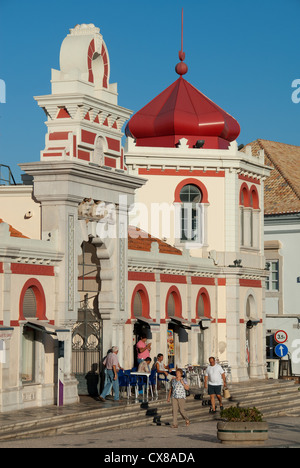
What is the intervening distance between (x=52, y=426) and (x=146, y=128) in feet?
68.5

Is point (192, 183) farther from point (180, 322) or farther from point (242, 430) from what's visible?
point (242, 430)

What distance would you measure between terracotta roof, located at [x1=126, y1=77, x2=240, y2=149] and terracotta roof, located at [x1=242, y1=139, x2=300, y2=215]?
26.2ft

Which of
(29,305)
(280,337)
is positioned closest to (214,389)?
(29,305)

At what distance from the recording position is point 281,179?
54.8m

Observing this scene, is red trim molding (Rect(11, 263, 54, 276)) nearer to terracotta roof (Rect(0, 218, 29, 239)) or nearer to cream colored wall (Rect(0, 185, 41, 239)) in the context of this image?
terracotta roof (Rect(0, 218, 29, 239))

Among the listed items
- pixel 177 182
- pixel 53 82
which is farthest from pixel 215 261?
pixel 53 82

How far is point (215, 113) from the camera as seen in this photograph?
4475 centimetres

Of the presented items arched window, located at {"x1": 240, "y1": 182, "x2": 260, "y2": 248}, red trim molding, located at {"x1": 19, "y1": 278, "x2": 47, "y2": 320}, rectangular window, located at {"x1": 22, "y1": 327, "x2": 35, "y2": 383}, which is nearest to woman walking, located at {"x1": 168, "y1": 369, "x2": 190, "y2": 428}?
rectangular window, located at {"x1": 22, "y1": 327, "x2": 35, "y2": 383}

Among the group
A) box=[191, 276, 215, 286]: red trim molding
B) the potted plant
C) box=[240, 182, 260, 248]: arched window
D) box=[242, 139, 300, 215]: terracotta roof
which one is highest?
box=[242, 139, 300, 215]: terracotta roof

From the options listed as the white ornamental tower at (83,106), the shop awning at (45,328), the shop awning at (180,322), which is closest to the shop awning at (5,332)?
the shop awning at (45,328)

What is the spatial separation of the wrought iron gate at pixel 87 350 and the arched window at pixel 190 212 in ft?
30.8

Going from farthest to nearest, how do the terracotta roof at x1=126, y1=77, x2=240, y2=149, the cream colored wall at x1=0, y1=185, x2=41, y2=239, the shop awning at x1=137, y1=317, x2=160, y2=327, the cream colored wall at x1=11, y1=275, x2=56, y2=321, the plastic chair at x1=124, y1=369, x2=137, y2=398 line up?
the terracotta roof at x1=126, y1=77, x2=240, y2=149 < the shop awning at x1=137, y1=317, x2=160, y2=327 < the plastic chair at x1=124, y1=369, x2=137, y2=398 < the cream colored wall at x1=0, y1=185, x2=41, y2=239 < the cream colored wall at x1=11, y1=275, x2=56, y2=321

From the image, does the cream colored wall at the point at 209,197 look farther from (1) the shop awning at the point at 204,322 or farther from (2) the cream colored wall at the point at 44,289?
(2) the cream colored wall at the point at 44,289

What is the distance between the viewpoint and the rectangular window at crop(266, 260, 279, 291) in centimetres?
5350
